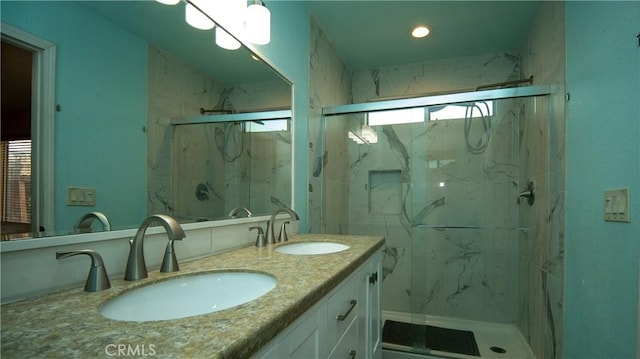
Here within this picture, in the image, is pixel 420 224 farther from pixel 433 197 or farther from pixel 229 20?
pixel 229 20

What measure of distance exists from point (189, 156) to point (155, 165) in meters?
0.17

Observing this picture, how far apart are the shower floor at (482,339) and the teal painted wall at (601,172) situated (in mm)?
586

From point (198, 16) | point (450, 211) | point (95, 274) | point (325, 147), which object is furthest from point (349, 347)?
point (450, 211)

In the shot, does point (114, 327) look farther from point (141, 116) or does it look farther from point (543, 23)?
point (543, 23)

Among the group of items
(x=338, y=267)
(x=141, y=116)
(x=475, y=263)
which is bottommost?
(x=475, y=263)

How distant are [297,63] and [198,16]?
0.90m

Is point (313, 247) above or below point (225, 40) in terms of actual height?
below

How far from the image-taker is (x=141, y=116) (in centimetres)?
89

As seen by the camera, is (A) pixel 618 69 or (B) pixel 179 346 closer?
(B) pixel 179 346

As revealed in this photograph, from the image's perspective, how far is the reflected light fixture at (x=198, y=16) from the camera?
106 centimetres

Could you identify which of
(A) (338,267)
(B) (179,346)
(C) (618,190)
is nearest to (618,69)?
(C) (618,190)

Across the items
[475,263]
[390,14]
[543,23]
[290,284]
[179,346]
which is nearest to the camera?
[179,346]

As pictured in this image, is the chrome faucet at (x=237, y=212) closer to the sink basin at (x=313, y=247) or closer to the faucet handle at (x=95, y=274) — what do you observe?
the sink basin at (x=313, y=247)

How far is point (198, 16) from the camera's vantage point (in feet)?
3.63
